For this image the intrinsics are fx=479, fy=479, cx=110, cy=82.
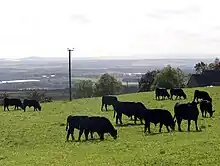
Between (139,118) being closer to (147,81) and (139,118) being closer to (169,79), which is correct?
(169,79)

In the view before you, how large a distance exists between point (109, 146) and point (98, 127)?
3.90 m

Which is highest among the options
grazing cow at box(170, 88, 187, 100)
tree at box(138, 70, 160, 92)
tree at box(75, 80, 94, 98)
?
grazing cow at box(170, 88, 187, 100)

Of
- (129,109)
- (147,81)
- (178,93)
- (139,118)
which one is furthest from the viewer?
(147,81)

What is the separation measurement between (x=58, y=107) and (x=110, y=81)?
70.9 meters

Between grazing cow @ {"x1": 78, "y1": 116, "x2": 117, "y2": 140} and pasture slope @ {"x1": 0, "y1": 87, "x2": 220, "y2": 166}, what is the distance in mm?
428

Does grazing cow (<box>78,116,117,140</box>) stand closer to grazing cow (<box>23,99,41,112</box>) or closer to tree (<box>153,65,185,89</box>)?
grazing cow (<box>23,99,41,112</box>)

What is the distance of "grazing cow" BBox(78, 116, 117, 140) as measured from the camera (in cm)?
2677

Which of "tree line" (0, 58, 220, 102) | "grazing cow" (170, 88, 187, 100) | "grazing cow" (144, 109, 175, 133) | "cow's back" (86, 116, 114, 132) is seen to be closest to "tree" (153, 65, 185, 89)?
"tree line" (0, 58, 220, 102)

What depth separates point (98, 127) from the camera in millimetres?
26797

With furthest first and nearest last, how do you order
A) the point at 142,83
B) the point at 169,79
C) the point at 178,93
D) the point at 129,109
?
the point at 142,83, the point at 169,79, the point at 178,93, the point at 129,109

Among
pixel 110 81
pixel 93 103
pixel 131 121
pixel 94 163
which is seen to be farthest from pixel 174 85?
pixel 94 163

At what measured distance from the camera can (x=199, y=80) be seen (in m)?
99.2

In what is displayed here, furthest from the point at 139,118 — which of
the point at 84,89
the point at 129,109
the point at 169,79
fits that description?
the point at 84,89

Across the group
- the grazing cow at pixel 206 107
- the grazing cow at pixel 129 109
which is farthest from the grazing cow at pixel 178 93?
the grazing cow at pixel 129 109
